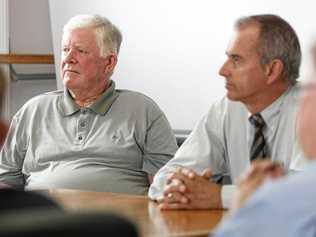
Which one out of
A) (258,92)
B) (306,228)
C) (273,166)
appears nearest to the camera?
(306,228)

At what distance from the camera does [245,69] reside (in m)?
2.70

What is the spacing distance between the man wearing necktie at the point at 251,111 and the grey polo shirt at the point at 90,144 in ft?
1.52

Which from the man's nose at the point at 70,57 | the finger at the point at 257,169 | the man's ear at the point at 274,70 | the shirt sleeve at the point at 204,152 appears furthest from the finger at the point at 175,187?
the man's nose at the point at 70,57

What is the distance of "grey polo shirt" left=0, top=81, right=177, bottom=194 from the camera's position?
123 inches

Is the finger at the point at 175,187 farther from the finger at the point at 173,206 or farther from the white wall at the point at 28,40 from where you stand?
the white wall at the point at 28,40

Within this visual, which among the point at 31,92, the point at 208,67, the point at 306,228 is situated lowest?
the point at 31,92

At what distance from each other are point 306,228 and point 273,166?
0.44 meters

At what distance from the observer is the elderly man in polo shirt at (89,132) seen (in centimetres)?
316

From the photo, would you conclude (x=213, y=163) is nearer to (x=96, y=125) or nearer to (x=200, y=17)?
(x=96, y=125)

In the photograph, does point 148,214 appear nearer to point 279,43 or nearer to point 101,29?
point 279,43

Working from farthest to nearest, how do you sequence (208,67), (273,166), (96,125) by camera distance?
(208,67) → (96,125) → (273,166)

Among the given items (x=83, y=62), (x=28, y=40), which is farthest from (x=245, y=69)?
(x=28, y=40)

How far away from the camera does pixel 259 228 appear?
1.24 metres

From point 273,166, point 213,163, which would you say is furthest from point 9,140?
point 273,166
